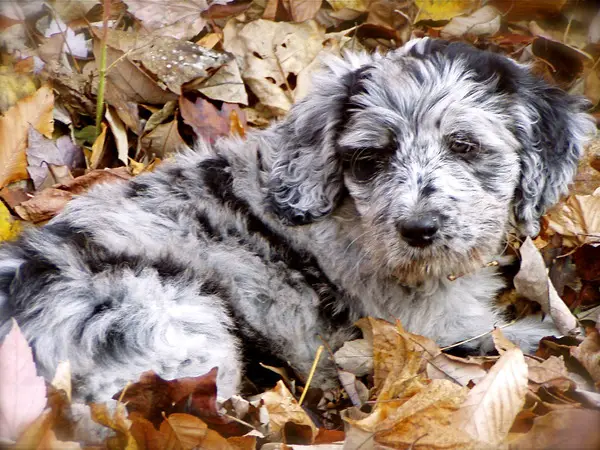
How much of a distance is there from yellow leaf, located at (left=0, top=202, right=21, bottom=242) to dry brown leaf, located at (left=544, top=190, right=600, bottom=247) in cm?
328

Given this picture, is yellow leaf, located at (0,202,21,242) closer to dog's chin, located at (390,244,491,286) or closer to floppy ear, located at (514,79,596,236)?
dog's chin, located at (390,244,491,286)

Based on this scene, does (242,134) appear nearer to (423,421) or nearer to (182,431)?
(182,431)

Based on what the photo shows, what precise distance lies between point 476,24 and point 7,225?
12.7 feet

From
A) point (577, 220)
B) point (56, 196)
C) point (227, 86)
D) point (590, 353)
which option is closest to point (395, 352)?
point (590, 353)

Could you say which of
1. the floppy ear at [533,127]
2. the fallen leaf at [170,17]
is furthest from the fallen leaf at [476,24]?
the floppy ear at [533,127]

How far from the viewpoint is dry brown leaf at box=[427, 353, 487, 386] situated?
3.52m

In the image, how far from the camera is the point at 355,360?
3.91 m

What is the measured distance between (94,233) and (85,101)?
2.10 m

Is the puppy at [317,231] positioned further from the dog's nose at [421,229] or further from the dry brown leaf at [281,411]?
the dry brown leaf at [281,411]

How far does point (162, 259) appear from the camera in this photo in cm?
375

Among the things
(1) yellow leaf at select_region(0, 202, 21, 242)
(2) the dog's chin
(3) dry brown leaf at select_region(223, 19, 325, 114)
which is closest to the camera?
(2) the dog's chin

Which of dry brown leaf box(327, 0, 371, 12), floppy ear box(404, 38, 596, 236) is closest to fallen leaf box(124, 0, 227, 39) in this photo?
dry brown leaf box(327, 0, 371, 12)

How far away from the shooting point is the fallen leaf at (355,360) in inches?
154

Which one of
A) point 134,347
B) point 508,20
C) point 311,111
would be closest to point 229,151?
point 311,111
